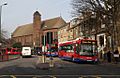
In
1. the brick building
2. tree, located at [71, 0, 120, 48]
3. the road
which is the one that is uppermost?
the brick building

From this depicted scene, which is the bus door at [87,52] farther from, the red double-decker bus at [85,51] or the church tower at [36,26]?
the church tower at [36,26]

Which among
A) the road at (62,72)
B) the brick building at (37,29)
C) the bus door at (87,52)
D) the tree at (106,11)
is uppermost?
the brick building at (37,29)

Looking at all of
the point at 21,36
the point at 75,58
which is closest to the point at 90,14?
the point at 75,58

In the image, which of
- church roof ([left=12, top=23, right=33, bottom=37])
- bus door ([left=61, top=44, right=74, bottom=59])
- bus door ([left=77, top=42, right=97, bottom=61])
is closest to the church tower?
church roof ([left=12, top=23, right=33, bottom=37])

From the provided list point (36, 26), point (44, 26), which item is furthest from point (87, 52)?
point (36, 26)

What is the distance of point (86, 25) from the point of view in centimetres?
5022

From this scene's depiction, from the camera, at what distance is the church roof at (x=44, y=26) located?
15175cm

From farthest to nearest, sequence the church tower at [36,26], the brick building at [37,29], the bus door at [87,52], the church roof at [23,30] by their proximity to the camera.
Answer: the church roof at [23,30]
the church tower at [36,26]
the brick building at [37,29]
the bus door at [87,52]

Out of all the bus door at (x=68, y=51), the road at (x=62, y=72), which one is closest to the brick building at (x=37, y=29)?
the bus door at (x=68, y=51)

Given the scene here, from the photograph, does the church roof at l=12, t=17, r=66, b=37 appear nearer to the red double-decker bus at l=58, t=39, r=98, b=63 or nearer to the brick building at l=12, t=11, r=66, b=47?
the brick building at l=12, t=11, r=66, b=47

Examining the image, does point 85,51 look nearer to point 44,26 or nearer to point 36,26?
point 44,26

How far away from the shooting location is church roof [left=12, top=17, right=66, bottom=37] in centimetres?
15175

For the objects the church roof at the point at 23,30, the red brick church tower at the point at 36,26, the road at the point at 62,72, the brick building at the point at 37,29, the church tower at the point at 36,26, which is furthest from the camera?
the church roof at the point at 23,30

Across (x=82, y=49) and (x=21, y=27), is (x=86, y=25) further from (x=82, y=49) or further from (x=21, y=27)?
(x=21, y=27)
